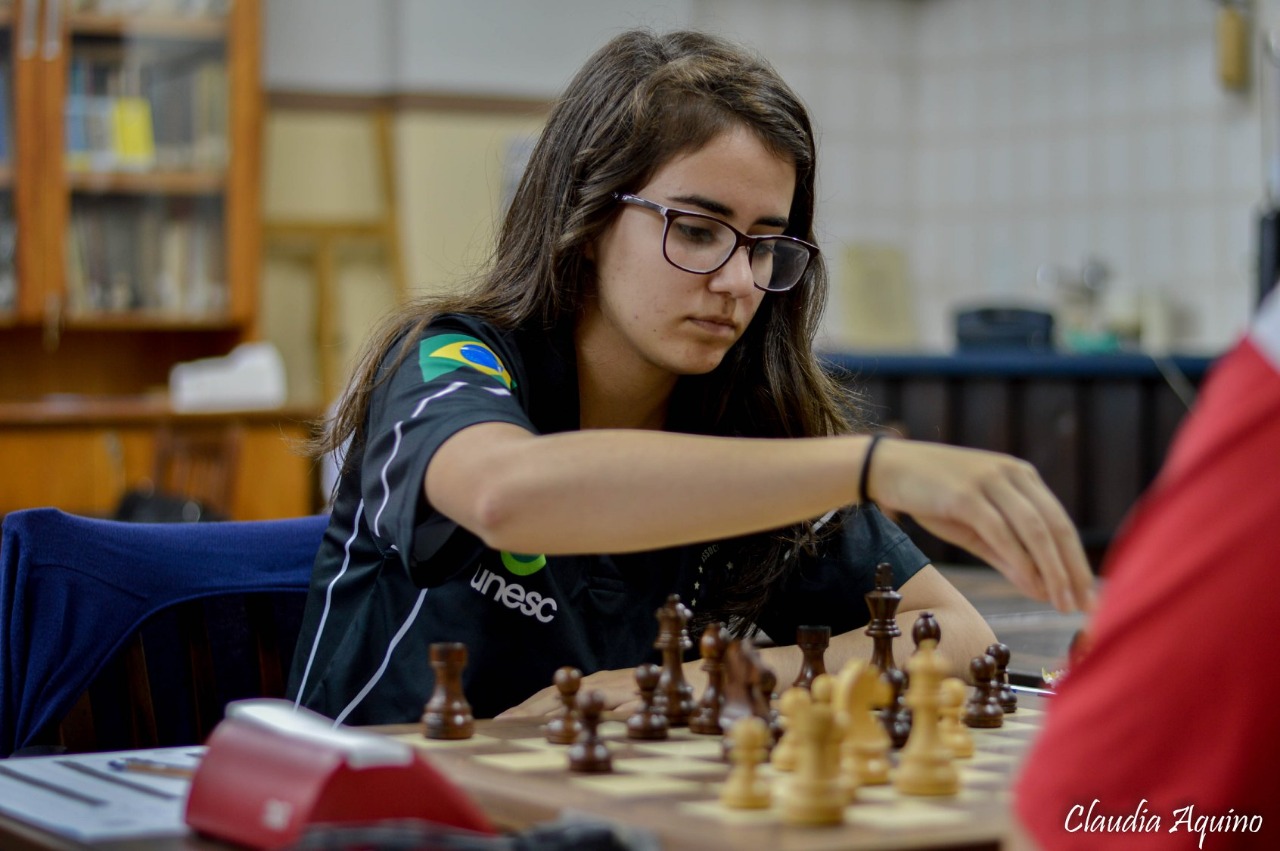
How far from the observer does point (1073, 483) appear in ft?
15.7

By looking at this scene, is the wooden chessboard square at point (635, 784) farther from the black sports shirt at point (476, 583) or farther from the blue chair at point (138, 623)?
the blue chair at point (138, 623)

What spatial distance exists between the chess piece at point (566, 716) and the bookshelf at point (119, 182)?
4.51 meters

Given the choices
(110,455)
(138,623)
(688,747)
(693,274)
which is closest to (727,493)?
(688,747)

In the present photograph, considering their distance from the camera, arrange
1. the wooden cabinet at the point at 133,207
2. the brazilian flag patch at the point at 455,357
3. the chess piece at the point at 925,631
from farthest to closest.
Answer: the wooden cabinet at the point at 133,207 < the brazilian flag patch at the point at 455,357 < the chess piece at the point at 925,631

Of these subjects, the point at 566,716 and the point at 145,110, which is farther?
the point at 145,110

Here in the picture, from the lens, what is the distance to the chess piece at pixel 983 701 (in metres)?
1.39

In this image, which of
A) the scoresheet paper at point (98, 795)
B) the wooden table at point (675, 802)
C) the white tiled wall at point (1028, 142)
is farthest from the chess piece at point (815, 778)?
the white tiled wall at point (1028, 142)

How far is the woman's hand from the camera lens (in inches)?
44.3

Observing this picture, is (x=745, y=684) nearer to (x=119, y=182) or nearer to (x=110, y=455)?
(x=110, y=455)

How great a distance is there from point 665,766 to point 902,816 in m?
0.22

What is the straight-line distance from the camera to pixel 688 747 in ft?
4.21

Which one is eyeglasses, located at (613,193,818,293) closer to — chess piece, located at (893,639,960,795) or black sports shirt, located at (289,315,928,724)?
black sports shirt, located at (289,315,928,724)

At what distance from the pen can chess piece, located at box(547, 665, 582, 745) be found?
0.27 metres

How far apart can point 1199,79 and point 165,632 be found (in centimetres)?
548
